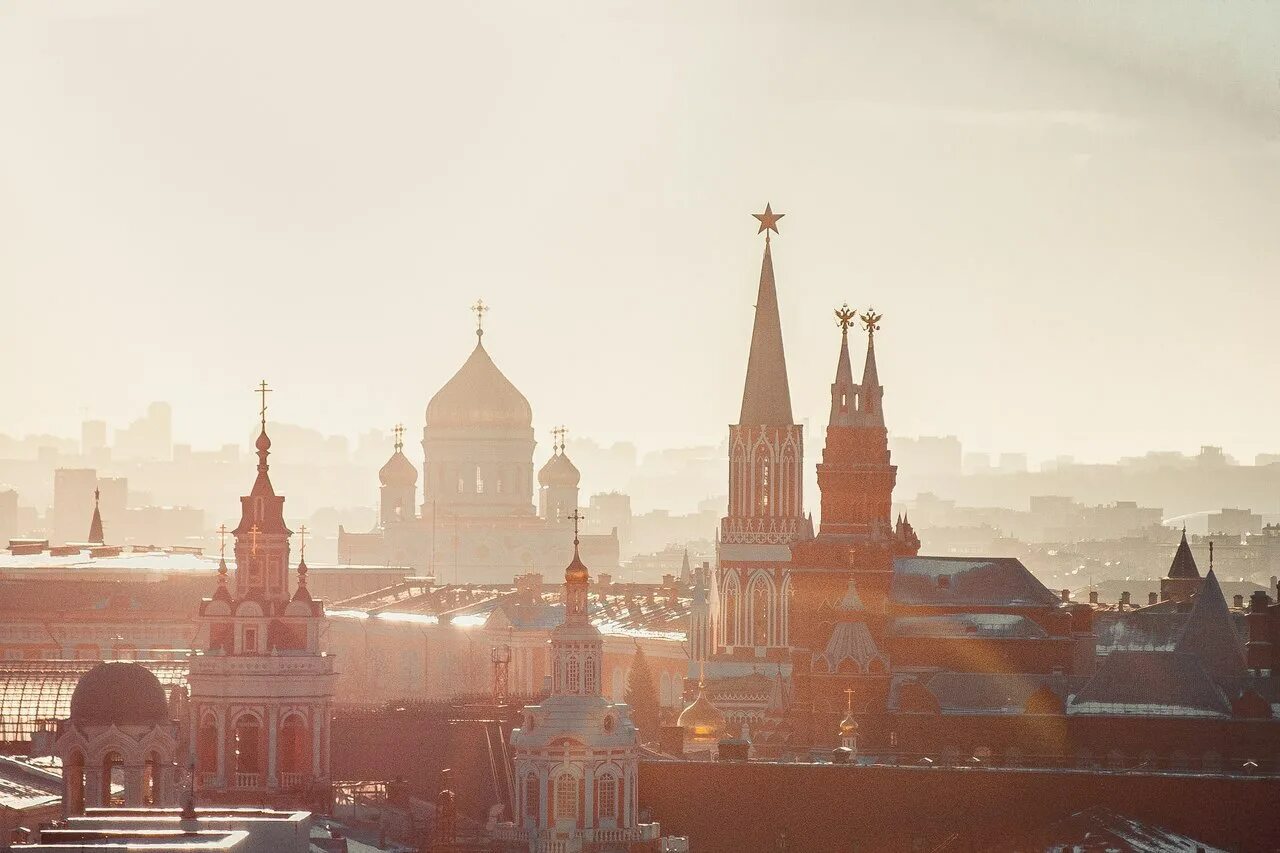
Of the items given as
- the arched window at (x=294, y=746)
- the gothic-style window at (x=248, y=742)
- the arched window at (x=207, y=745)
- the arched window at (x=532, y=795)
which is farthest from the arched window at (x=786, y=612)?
the arched window at (x=532, y=795)

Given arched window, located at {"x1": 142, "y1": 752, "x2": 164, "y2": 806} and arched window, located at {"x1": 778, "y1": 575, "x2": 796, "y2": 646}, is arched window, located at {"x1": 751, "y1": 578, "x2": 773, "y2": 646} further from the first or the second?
arched window, located at {"x1": 142, "y1": 752, "x2": 164, "y2": 806}

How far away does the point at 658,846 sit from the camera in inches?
4624

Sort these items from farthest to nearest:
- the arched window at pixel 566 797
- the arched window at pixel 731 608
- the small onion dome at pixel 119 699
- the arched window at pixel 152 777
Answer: the arched window at pixel 731 608 → the arched window at pixel 566 797 → the small onion dome at pixel 119 699 → the arched window at pixel 152 777

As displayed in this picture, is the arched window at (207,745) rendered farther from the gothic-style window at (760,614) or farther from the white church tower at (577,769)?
the gothic-style window at (760,614)

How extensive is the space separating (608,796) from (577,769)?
4.18ft

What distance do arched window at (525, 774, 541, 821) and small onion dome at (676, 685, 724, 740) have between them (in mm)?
22572

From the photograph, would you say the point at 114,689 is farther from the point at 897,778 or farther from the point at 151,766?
the point at 897,778

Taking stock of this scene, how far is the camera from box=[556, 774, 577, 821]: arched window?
118 m

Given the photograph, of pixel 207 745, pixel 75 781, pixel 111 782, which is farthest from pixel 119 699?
pixel 207 745

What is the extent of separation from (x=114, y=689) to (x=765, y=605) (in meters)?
45.3

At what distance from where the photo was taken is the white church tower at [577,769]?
386ft

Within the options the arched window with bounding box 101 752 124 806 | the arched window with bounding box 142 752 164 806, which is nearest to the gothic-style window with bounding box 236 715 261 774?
the arched window with bounding box 101 752 124 806

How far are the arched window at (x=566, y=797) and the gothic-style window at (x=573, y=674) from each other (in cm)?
292

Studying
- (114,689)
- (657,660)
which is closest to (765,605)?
(657,660)
